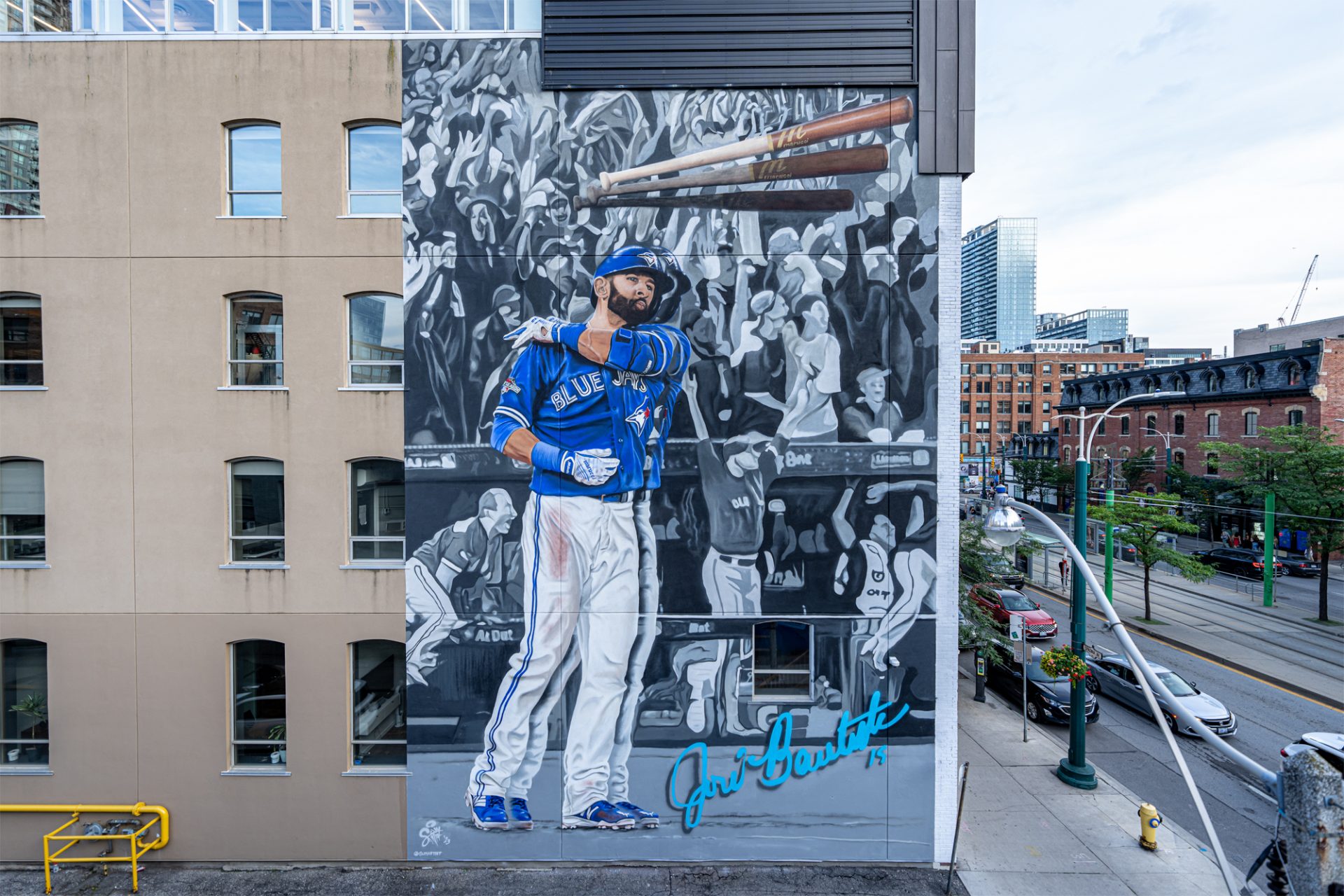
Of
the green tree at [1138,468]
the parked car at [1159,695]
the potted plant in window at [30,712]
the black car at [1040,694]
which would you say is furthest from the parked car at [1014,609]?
the green tree at [1138,468]

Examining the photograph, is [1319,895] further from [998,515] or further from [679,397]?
[679,397]

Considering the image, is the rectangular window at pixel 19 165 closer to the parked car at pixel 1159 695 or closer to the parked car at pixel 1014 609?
the parked car at pixel 1159 695

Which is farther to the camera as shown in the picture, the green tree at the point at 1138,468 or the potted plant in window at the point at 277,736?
the green tree at the point at 1138,468

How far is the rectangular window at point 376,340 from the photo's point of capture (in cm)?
1052

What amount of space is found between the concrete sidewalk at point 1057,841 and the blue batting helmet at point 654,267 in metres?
10.5

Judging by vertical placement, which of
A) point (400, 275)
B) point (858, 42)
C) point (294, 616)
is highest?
point (858, 42)

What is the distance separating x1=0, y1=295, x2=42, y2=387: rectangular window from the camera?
1066 cm

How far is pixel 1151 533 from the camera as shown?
25.6 metres

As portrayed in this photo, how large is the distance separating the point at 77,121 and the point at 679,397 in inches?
432

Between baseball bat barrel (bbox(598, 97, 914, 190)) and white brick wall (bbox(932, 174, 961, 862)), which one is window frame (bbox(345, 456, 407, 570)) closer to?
baseball bat barrel (bbox(598, 97, 914, 190))

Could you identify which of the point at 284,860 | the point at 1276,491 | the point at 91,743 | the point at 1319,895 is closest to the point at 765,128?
the point at 1319,895

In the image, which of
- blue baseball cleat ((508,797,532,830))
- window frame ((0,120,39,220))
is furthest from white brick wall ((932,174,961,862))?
window frame ((0,120,39,220))

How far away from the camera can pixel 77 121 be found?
34.2 feet

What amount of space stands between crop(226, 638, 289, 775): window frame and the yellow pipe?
1.29m
